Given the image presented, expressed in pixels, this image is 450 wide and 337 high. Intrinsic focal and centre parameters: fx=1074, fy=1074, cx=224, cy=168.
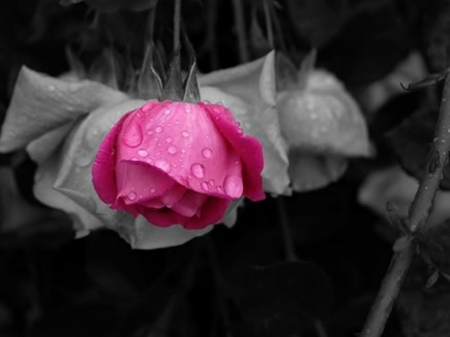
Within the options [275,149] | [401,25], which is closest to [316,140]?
[275,149]

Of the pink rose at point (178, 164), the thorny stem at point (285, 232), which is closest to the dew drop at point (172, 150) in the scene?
the pink rose at point (178, 164)

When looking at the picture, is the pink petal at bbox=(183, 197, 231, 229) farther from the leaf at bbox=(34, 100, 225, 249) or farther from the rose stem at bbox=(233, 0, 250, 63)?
the rose stem at bbox=(233, 0, 250, 63)

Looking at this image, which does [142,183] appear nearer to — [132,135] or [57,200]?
[132,135]

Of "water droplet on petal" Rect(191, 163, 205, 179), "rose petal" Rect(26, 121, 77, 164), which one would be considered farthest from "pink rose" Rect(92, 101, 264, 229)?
"rose petal" Rect(26, 121, 77, 164)

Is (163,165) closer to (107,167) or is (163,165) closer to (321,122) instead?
(107,167)

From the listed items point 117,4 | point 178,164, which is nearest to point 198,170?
point 178,164

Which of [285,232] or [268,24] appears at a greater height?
[268,24]

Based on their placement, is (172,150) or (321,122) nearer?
(172,150)

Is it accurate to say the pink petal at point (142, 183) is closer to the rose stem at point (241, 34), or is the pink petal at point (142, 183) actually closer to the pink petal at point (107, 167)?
the pink petal at point (107, 167)
